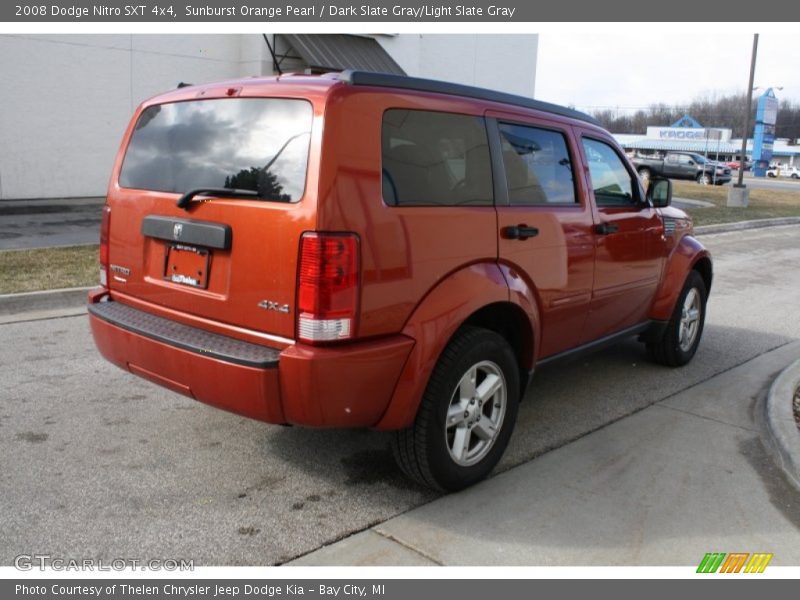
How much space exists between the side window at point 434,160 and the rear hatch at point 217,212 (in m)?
0.39

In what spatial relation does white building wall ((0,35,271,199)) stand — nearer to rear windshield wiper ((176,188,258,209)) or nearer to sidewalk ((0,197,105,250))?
sidewalk ((0,197,105,250))

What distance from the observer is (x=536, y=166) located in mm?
4160

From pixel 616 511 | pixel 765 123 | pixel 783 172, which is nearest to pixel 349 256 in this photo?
pixel 616 511

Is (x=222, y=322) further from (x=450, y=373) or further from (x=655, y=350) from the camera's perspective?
(x=655, y=350)

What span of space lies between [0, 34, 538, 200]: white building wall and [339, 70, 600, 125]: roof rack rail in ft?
47.4

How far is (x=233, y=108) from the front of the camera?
11.3ft

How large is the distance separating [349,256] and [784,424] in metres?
3.26

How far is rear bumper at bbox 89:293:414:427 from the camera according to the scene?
10.0 ft

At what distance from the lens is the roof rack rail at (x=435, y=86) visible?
322 cm

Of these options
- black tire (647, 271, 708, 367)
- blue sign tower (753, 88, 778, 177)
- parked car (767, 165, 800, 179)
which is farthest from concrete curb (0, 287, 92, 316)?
parked car (767, 165, 800, 179)

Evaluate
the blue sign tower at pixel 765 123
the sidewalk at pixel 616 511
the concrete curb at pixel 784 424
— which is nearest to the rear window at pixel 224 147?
the sidewalk at pixel 616 511

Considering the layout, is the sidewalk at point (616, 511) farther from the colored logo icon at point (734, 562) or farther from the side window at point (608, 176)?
the side window at point (608, 176)

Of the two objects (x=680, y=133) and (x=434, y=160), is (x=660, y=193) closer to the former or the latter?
(x=434, y=160)

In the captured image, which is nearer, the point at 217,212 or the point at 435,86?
the point at 217,212
